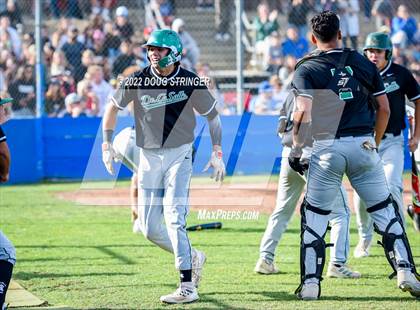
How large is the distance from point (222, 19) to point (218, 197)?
24.1 feet

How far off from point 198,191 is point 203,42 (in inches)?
243

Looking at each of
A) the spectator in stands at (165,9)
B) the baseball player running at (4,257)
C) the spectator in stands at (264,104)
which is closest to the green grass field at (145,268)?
the baseball player running at (4,257)

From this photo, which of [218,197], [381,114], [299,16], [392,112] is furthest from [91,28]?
A: [381,114]

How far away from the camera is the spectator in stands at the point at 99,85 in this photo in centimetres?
1728

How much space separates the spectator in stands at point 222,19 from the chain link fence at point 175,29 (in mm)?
24

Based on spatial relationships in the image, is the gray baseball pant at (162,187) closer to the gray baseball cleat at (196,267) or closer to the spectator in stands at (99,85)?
the gray baseball cleat at (196,267)

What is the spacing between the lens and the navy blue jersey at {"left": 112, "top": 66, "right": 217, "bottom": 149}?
764 cm

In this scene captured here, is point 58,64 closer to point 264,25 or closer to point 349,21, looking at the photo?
point 264,25

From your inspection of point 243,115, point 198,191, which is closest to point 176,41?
point 198,191

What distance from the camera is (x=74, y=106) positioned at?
1733 centimetres

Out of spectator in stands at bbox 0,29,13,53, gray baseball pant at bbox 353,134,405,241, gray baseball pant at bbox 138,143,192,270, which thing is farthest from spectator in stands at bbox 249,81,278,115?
gray baseball pant at bbox 138,143,192,270

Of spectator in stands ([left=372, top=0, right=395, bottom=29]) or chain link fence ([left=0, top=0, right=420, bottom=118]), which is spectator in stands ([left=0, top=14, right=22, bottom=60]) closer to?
chain link fence ([left=0, top=0, right=420, bottom=118])

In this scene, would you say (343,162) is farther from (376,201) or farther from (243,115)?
(243,115)

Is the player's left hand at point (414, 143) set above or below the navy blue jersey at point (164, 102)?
below
